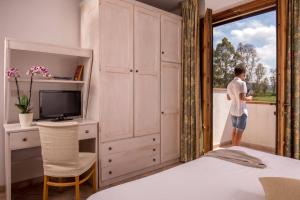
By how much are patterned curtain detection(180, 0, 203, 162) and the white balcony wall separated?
0.86m

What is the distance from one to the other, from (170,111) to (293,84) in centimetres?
171

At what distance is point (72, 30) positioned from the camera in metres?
3.08

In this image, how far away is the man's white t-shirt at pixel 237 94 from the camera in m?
3.75

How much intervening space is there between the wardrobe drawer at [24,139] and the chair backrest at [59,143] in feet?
0.65

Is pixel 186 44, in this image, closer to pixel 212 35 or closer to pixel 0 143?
pixel 212 35

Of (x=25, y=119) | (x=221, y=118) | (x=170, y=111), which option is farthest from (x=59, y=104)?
(x=221, y=118)

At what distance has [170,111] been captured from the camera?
11.3 feet

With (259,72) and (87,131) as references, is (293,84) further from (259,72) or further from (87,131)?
(87,131)

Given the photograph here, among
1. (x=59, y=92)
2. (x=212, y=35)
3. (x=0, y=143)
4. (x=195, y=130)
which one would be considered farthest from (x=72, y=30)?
Answer: (x=195, y=130)

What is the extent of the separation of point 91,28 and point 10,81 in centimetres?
117

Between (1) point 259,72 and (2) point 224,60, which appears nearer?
(1) point 259,72

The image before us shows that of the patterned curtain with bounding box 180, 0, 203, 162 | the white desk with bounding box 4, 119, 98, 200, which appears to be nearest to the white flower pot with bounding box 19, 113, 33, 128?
the white desk with bounding box 4, 119, 98, 200

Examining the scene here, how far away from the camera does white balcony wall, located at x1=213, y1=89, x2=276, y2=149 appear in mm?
3947

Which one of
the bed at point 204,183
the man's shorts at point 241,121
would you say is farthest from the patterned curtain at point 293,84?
the man's shorts at point 241,121
